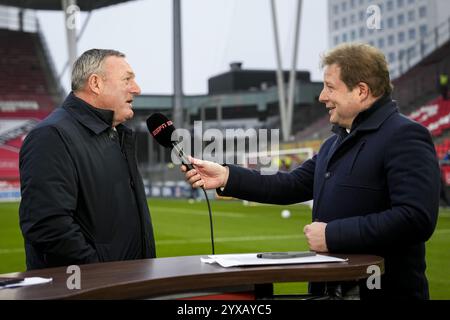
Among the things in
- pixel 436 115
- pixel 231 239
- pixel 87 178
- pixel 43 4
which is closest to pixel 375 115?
pixel 87 178

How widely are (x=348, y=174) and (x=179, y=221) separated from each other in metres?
12.3

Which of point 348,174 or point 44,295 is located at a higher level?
point 348,174

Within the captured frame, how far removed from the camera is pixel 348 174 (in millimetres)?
2400

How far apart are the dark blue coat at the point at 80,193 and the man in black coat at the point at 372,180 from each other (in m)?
0.36

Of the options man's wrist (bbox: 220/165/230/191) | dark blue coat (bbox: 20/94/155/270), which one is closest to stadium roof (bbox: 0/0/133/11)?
dark blue coat (bbox: 20/94/155/270)

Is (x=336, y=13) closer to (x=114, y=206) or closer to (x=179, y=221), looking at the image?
(x=179, y=221)

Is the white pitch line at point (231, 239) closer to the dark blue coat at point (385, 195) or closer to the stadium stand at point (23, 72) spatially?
the dark blue coat at point (385, 195)

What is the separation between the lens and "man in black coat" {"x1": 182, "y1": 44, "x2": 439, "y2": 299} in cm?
218

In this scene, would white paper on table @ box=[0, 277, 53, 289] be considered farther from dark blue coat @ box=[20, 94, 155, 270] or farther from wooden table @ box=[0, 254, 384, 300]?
dark blue coat @ box=[20, 94, 155, 270]

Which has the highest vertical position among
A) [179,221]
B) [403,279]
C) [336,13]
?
[336,13]

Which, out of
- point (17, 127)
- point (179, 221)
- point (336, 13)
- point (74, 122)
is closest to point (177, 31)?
point (17, 127)

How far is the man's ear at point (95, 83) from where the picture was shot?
9.57 feet

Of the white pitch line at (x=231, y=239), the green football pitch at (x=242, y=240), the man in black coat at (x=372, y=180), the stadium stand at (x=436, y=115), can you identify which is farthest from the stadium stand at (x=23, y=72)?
the man in black coat at (x=372, y=180)

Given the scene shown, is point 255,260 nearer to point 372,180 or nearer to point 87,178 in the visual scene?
point 372,180
